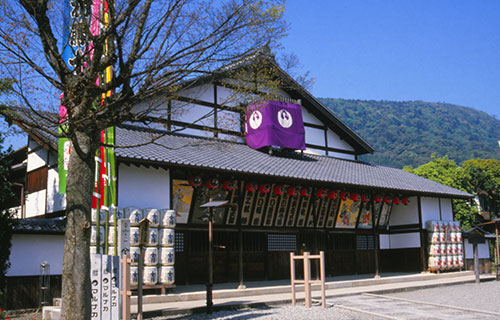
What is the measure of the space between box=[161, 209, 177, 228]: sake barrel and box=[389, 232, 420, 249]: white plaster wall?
11458 millimetres

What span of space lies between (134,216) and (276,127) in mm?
6767

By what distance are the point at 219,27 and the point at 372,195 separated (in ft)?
39.1

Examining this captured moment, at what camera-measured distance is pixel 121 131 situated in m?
13.9

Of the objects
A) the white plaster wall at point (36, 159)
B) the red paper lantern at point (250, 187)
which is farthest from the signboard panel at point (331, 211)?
the white plaster wall at point (36, 159)

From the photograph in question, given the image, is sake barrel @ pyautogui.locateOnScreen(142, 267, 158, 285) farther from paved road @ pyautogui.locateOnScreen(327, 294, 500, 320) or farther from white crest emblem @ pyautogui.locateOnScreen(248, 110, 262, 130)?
white crest emblem @ pyautogui.locateOnScreen(248, 110, 262, 130)

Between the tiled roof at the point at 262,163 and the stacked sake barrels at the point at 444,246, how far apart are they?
1341 mm

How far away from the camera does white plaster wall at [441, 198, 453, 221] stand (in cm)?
2077

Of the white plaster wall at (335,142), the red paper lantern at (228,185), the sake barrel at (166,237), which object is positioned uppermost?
the white plaster wall at (335,142)

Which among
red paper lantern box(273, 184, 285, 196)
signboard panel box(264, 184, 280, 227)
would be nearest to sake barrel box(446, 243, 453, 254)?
signboard panel box(264, 184, 280, 227)

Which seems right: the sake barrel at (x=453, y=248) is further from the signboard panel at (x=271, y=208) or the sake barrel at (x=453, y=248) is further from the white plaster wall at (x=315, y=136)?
the signboard panel at (x=271, y=208)

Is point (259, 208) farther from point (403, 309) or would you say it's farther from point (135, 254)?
point (403, 309)

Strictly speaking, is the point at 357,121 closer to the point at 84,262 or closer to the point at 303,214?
the point at 303,214

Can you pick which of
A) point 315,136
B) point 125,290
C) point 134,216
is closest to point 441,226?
point 315,136

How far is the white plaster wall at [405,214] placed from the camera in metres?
20.0
